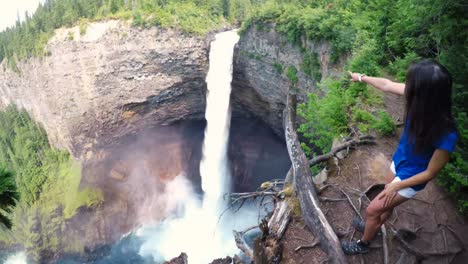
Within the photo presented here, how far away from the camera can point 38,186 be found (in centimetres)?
3097

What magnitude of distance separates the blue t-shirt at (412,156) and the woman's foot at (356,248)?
104 centimetres

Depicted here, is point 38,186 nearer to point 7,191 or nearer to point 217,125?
point 217,125

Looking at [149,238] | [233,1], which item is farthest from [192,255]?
[233,1]

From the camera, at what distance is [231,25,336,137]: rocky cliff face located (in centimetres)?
1741

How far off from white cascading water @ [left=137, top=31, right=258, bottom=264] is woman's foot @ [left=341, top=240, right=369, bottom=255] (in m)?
17.8

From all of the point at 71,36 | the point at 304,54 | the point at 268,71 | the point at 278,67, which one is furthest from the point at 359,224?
the point at 71,36

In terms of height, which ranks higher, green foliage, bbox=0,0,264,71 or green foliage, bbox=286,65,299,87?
green foliage, bbox=0,0,264,71

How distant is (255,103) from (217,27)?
756 centimetres

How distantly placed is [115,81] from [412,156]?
2691 cm

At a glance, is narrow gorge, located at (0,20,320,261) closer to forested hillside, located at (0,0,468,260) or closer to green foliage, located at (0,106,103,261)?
green foliage, located at (0,106,103,261)

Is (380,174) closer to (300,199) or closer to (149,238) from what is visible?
(300,199)

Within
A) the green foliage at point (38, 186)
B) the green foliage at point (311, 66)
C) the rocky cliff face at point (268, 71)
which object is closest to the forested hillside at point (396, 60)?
the green foliage at point (311, 66)

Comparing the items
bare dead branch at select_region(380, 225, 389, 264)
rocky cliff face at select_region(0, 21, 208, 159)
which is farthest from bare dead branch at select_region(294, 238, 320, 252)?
rocky cliff face at select_region(0, 21, 208, 159)

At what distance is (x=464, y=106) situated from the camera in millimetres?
4445
